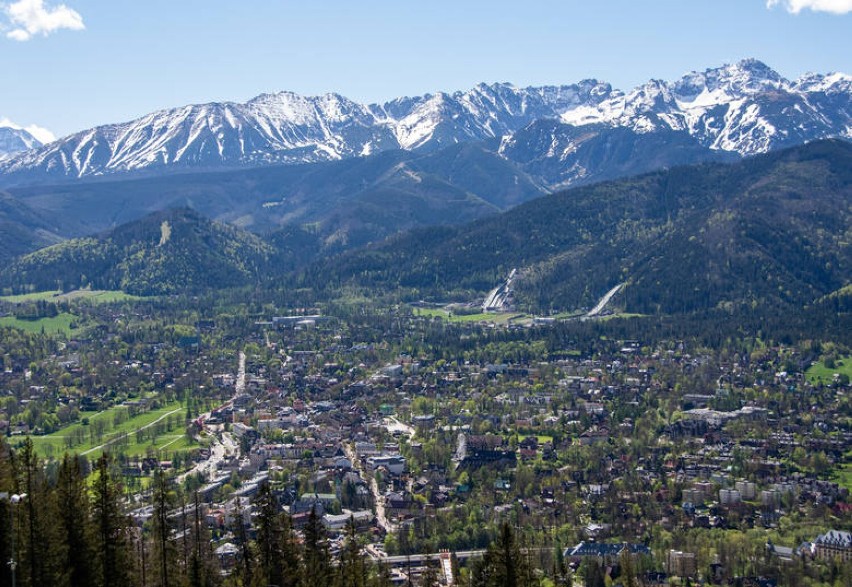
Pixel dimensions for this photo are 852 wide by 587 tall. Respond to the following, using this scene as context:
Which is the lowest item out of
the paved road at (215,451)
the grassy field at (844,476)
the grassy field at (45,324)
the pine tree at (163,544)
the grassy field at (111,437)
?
the grassy field at (844,476)

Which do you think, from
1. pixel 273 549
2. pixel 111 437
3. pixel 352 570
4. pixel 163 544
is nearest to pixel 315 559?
pixel 273 549

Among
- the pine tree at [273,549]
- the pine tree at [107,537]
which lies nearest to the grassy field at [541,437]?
the pine tree at [273,549]

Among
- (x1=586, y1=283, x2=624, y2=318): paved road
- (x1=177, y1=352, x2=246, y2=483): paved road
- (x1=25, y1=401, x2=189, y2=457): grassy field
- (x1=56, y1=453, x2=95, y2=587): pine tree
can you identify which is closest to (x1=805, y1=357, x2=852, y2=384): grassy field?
(x1=586, y1=283, x2=624, y2=318): paved road

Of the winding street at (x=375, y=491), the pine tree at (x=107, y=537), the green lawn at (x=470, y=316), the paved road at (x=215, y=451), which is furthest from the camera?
the green lawn at (x=470, y=316)

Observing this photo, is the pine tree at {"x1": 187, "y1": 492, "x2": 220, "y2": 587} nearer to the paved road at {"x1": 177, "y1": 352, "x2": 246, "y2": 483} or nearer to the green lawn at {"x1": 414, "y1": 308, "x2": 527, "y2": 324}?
the paved road at {"x1": 177, "y1": 352, "x2": 246, "y2": 483}

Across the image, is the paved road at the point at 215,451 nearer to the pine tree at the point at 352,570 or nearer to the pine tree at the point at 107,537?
the pine tree at the point at 352,570

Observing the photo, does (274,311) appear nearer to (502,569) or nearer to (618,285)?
(618,285)
